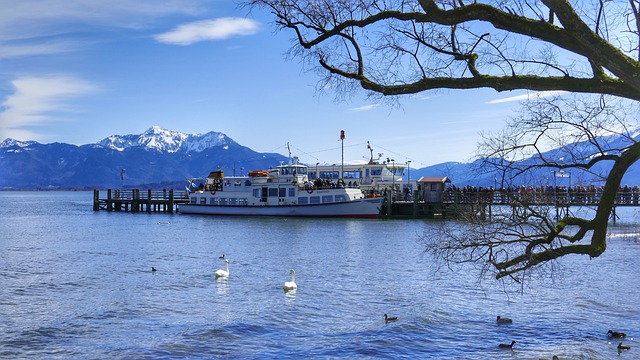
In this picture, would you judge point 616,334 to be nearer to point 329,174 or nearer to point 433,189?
point 433,189

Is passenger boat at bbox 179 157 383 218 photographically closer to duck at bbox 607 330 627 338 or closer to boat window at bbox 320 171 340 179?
boat window at bbox 320 171 340 179

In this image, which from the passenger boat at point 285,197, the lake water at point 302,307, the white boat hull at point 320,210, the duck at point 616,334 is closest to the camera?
the lake water at point 302,307

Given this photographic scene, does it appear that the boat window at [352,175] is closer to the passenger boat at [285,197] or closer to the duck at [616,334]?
the passenger boat at [285,197]

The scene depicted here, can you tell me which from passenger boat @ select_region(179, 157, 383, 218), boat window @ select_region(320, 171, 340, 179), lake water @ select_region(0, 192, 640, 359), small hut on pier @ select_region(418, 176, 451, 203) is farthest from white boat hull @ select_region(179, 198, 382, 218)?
lake water @ select_region(0, 192, 640, 359)

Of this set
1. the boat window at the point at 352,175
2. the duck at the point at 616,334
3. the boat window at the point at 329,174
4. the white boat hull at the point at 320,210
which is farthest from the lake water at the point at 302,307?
the boat window at the point at 329,174

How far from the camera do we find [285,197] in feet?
240

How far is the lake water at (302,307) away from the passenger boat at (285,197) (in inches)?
1270

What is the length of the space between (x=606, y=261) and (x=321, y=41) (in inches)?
1037

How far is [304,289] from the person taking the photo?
75.9ft

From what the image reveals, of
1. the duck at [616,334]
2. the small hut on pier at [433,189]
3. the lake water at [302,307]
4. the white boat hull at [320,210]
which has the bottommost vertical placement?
the lake water at [302,307]

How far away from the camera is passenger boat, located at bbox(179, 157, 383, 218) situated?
69750mm

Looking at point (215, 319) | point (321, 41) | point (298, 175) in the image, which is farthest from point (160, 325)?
point (298, 175)

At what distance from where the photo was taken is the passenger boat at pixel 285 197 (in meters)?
69.8

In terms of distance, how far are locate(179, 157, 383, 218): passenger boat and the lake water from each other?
32.3 m
